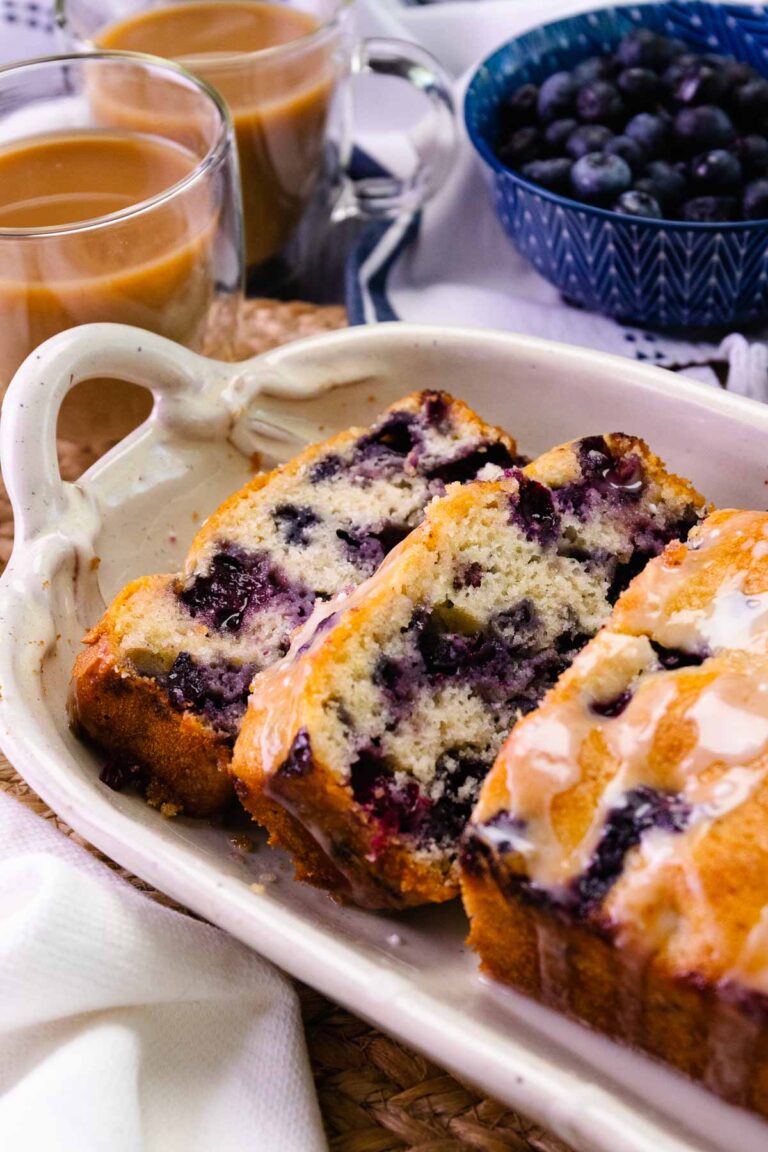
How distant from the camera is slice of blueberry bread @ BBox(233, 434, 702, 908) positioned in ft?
5.73

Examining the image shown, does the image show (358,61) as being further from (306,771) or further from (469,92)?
(306,771)

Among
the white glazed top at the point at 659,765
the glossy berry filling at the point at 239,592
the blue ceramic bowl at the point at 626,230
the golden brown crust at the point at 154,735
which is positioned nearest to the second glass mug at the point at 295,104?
the blue ceramic bowl at the point at 626,230

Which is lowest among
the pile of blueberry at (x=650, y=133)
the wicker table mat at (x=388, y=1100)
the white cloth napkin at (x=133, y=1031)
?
the wicker table mat at (x=388, y=1100)

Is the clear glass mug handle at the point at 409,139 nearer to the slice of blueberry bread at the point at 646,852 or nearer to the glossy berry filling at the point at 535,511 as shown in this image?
the glossy berry filling at the point at 535,511

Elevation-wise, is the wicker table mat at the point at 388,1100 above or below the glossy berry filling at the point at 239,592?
below

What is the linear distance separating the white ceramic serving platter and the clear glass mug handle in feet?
4.61

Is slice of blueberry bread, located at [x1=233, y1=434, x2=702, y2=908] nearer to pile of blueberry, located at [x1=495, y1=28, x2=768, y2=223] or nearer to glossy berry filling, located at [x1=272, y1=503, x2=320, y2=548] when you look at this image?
glossy berry filling, located at [x1=272, y1=503, x2=320, y2=548]

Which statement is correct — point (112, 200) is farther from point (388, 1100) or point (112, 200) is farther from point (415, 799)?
point (388, 1100)

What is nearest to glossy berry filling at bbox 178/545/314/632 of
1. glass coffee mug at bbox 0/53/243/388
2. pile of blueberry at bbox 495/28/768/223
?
glass coffee mug at bbox 0/53/243/388

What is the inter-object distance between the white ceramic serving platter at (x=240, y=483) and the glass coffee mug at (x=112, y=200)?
518 millimetres

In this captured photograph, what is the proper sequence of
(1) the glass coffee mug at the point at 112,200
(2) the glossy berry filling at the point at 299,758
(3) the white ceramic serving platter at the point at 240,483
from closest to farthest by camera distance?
(3) the white ceramic serving platter at the point at 240,483, (2) the glossy berry filling at the point at 299,758, (1) the glass coffee mug at the point at 112,200

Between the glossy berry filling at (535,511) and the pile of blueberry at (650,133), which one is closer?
the glossy berry filling at (535,511)

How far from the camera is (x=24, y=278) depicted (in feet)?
9.14

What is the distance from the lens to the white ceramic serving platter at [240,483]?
1.57 metres
